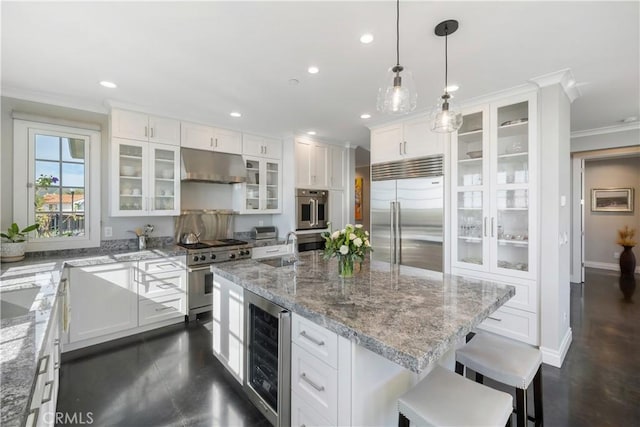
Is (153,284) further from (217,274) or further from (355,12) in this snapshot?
(355,12)

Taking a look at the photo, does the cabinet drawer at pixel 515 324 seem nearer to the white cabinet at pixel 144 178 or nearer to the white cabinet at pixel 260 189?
the white cabinet at pixel 260 189

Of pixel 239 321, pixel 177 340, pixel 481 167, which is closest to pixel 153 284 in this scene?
pixel 177 340

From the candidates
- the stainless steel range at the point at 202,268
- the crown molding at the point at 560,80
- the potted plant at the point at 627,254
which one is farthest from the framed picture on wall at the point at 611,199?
the stainless steel range at the point at 202,268

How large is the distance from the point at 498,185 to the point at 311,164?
2.73 metres

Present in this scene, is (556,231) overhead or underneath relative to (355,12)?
underneath

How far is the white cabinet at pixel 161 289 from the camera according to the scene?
323 cm

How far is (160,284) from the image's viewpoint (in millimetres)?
3348

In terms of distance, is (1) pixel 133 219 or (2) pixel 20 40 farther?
(1) pixel 133 219

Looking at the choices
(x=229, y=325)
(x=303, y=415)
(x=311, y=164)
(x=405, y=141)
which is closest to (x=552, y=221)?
(x=405, y=141)

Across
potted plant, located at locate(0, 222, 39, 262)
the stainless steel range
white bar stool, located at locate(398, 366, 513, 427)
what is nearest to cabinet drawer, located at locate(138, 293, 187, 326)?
the stainless steel range

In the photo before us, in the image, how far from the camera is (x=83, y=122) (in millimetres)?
3359

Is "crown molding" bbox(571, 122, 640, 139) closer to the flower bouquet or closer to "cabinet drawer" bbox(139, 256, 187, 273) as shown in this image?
the flower bouquet

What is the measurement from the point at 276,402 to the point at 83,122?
3.67m

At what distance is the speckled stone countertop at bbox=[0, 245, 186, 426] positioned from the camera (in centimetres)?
84
